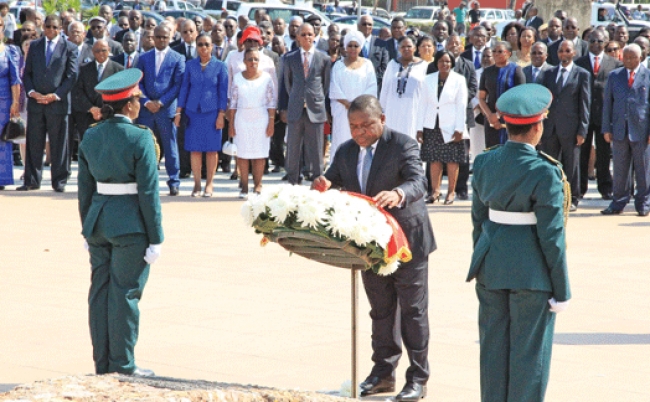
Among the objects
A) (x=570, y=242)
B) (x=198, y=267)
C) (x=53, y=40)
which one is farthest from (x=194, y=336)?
(x=53, y=40)

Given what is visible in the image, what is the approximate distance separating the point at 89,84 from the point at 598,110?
22.2 ft

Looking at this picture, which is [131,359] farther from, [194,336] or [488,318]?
[488,318]

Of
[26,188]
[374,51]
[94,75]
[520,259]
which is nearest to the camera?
[520,259]

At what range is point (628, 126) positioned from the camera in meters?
14.2

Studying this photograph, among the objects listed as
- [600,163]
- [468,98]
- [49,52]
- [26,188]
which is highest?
[49,52]

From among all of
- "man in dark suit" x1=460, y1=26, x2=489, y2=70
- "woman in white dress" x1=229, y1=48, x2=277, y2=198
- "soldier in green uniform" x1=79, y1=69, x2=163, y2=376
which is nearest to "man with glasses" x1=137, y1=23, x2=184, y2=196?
"woman in white dress" x1=229, y1=48, x2=277, y2=198

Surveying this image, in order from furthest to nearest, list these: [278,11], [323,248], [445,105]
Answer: [278,11]
[445,105]
[323,248]

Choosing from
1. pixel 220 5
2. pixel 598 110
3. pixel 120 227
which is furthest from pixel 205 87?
pixel 220 5

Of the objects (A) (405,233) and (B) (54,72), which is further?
(B) (54,72)

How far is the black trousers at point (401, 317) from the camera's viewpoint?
6.83m

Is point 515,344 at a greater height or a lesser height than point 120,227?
lesser

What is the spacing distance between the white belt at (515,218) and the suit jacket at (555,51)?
424 inches

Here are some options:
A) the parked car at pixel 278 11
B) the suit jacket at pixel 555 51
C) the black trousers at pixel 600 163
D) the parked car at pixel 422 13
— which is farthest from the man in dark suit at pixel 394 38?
the parked car at pixel 422 13

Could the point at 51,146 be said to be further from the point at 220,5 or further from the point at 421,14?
the point at 421,14
